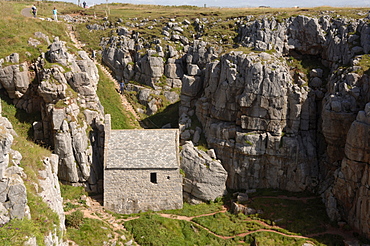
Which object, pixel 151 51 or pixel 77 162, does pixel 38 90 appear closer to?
pixel 77 162

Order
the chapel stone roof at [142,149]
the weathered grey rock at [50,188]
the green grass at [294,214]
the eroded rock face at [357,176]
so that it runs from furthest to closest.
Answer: the chapel stone roof at [142,149]
the green grass at [294,214]
the eroded rock face at [357,176]
the weathered grey rock at [50,188]

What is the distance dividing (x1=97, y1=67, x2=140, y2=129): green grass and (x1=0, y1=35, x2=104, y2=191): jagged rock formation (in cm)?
474

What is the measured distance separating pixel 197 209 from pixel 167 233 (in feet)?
17.2

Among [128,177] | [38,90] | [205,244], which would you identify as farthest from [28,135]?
[205,244]

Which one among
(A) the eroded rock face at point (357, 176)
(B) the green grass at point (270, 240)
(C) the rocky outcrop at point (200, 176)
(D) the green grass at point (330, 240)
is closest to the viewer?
(A) the eroded rock face at point (357, 176)

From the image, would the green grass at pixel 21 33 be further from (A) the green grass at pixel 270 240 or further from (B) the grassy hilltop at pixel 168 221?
(A) the green grass at pixel 270 240

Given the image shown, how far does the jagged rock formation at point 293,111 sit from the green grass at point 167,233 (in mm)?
8693

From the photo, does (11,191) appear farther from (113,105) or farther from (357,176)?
(113,105)

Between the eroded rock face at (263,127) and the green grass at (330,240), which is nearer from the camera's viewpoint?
the green grass at (330,240)

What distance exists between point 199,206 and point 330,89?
61.9 feet

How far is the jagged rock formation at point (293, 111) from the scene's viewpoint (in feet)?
113

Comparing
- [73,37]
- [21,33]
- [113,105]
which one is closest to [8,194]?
[113,105]

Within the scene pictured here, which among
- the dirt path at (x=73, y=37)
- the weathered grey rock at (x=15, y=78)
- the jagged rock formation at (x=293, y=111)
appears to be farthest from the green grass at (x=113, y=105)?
the weathered grey rock at (x=15, y=78)

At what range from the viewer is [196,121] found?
4288cm
